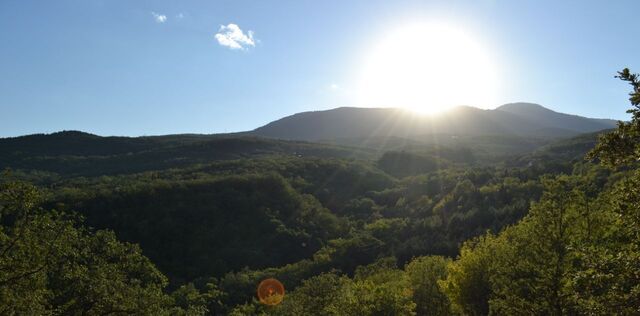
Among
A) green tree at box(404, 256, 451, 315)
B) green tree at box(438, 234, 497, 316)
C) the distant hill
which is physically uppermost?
the distant hill

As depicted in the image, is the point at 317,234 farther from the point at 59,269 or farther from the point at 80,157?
the point at 80,157

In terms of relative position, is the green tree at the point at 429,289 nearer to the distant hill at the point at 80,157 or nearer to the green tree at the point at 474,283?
the green tree at the point at 474,283

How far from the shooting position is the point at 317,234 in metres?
114

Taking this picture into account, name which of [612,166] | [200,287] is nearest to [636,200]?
[612,166]

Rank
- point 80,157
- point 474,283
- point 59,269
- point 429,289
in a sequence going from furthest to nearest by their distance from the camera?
point 80,157
point 429,289
point 474,283
point 59,269

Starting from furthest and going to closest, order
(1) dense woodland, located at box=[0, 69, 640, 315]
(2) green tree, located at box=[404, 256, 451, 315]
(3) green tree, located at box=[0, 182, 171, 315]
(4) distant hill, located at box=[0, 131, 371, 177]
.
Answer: (4) distant hill, located at box=[0, 131, 371, 177], (2) green tree, located at box=[404, 256, 451, 315], (1) dense woodland, located at box=[0, 69, 640, 315], (3) green tree, located at box=[0, 182, 171, 315]

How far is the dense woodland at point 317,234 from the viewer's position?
18766mm

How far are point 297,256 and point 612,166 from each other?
93.1m

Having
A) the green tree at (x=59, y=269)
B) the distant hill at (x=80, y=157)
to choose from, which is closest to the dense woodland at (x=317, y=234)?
the green tree at (x=59, y=269)

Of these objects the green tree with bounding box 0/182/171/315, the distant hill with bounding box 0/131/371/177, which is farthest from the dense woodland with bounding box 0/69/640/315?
the distant hill with bounding box 0/131/371/177

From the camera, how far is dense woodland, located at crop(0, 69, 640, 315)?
61.6ft

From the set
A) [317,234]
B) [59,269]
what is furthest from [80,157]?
[59,269]

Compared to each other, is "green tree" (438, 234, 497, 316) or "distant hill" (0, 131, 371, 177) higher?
"distant hill" (0, 131, 371, 177)

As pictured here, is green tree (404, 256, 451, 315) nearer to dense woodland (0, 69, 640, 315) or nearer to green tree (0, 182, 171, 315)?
dense woodland (0, 69, 640, 315)
